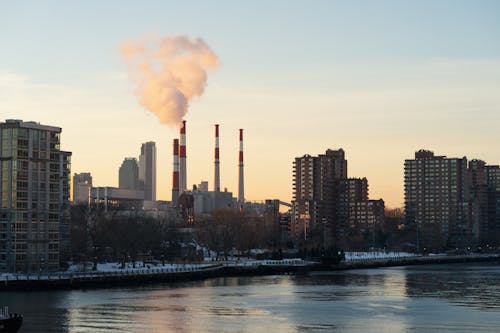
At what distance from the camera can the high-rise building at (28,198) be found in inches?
3917

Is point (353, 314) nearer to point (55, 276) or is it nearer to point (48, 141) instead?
point (55, 276)

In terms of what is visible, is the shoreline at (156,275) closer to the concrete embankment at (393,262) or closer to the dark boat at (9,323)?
the concrete embankment at (393,262)

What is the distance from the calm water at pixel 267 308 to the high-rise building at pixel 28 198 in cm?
1335

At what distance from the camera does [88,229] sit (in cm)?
11819

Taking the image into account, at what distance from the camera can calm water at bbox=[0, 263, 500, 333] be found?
200 feet

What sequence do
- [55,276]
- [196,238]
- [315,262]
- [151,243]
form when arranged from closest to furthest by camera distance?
[55,276], [151,243], [315,262], [196,238]

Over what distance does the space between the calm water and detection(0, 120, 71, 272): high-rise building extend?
13.4 meters

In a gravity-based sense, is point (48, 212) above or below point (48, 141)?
below

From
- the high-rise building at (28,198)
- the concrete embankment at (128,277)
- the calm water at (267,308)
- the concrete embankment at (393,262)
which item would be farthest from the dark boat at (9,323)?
the concrete embankment at (393,262)

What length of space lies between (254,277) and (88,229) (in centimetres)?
2299

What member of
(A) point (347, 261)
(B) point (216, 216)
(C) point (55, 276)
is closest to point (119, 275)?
(C) point (55, 276)

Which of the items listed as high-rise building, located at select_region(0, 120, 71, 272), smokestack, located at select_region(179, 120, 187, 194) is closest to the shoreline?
high-rise building, located at select_region(0, 120, 71, 272)

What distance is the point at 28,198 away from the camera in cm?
10131

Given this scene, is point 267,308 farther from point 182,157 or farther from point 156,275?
point 182,157
